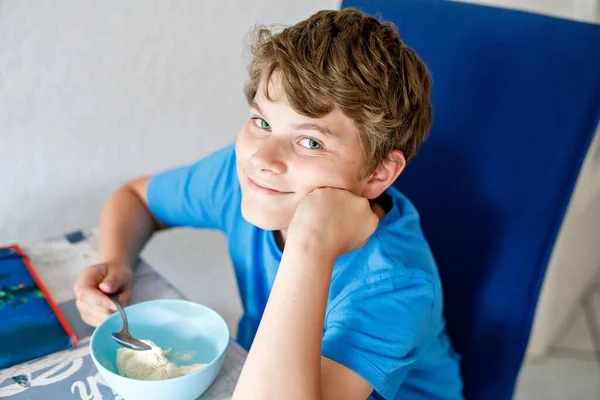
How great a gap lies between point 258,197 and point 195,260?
0.70 meters

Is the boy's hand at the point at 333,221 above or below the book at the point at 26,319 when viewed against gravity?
above

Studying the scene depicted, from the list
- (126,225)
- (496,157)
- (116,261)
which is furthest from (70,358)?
(496,157)

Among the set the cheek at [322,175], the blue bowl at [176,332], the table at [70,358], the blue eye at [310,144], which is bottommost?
the table at [70,358]

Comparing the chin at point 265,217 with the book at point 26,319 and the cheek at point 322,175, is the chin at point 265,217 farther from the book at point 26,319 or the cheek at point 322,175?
the book at point 26,319

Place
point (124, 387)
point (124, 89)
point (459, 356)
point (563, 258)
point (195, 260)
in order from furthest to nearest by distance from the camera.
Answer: point (563, 258), point (195, 260), point (124, 89), point (459, 356), point (124, 387)

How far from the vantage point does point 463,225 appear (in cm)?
93

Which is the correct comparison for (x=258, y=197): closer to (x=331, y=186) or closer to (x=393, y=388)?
(x=331, y=186)

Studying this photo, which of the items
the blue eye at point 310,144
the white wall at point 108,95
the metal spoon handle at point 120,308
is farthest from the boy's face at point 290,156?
the white wall at point 108,95

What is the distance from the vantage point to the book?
0.73 meters

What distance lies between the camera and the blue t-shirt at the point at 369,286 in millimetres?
729

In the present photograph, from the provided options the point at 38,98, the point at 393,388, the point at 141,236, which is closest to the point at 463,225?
the point at 393,388

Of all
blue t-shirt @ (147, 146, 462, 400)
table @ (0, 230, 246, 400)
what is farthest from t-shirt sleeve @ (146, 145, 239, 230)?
table @ (0, 230, 246, 400)

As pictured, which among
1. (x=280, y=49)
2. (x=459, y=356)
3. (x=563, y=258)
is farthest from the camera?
(x=563, y=258)

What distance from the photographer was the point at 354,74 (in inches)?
28.7
